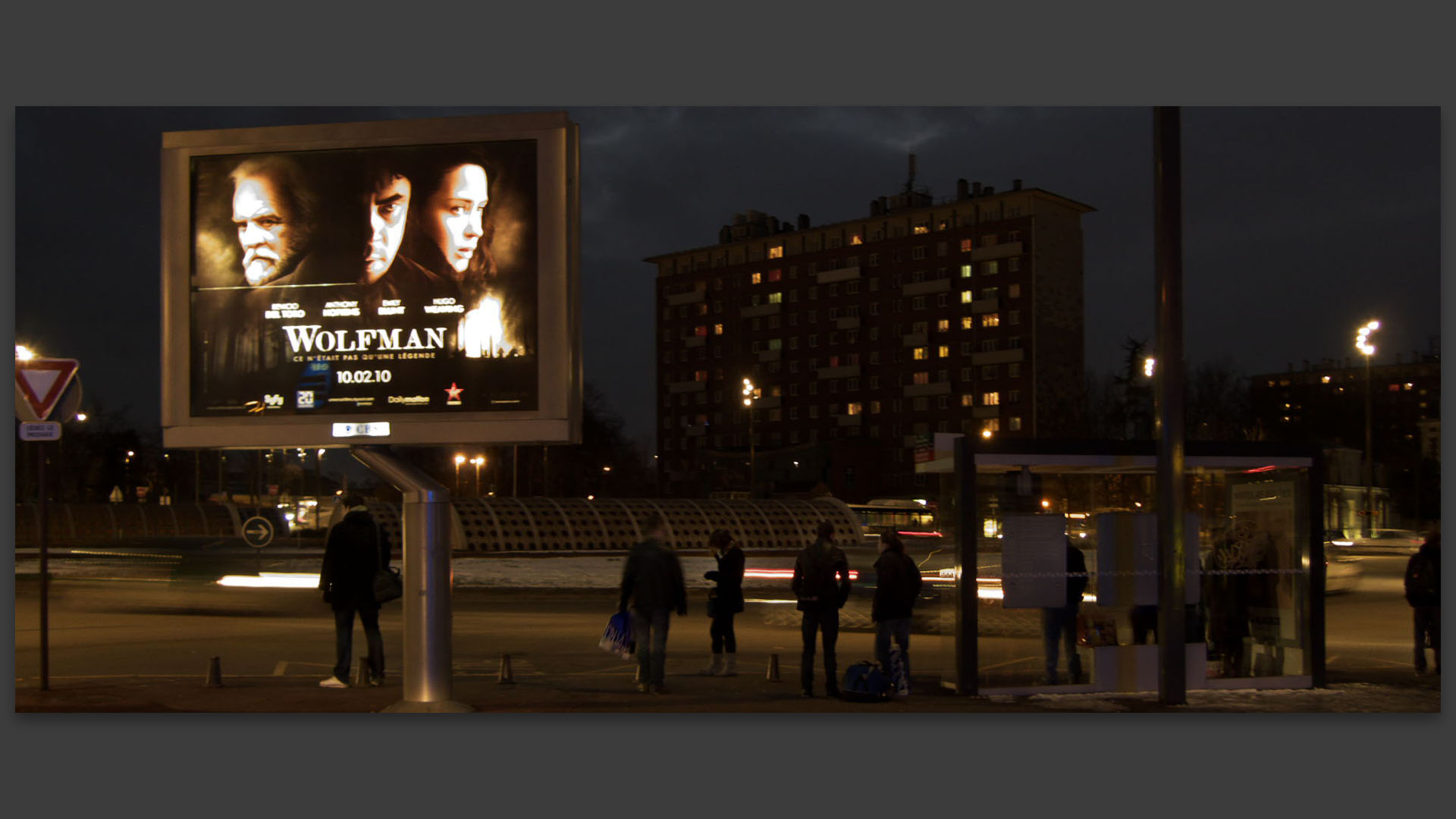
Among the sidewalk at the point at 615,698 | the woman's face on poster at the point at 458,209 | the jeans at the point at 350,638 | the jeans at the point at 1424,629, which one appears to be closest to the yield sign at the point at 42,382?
the sidewalk at the point at 615,698

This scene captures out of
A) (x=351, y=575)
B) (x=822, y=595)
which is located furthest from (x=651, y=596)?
(x=351, y=575)

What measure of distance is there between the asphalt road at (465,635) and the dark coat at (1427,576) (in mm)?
871

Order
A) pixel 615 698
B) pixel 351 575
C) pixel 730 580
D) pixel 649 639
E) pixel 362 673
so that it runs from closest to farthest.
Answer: pixel 615 698 < pixel 351 575 < pixel 649 639 < pixel 362 673 < pixel 730 580

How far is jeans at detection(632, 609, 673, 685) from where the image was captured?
41.3 ft

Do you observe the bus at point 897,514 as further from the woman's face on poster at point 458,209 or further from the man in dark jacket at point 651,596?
the woman's face on poster at point 458,209

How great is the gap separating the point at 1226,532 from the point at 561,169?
819 centimetres

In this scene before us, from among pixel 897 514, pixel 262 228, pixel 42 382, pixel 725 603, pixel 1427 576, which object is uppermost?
pixel 262 228

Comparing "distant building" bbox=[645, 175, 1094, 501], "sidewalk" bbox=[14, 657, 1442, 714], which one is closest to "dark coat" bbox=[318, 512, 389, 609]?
"sidewalk" bbox=[14, 657, 1442, 714]

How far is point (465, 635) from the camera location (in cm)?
1953

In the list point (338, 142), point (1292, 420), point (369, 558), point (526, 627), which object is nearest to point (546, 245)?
point (338, 142)

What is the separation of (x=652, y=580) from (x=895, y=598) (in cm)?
225

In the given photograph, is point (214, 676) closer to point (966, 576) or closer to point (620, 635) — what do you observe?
point (620, 635)

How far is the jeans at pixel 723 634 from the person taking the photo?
46.7 feet

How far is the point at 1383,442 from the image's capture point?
90.8 meters
